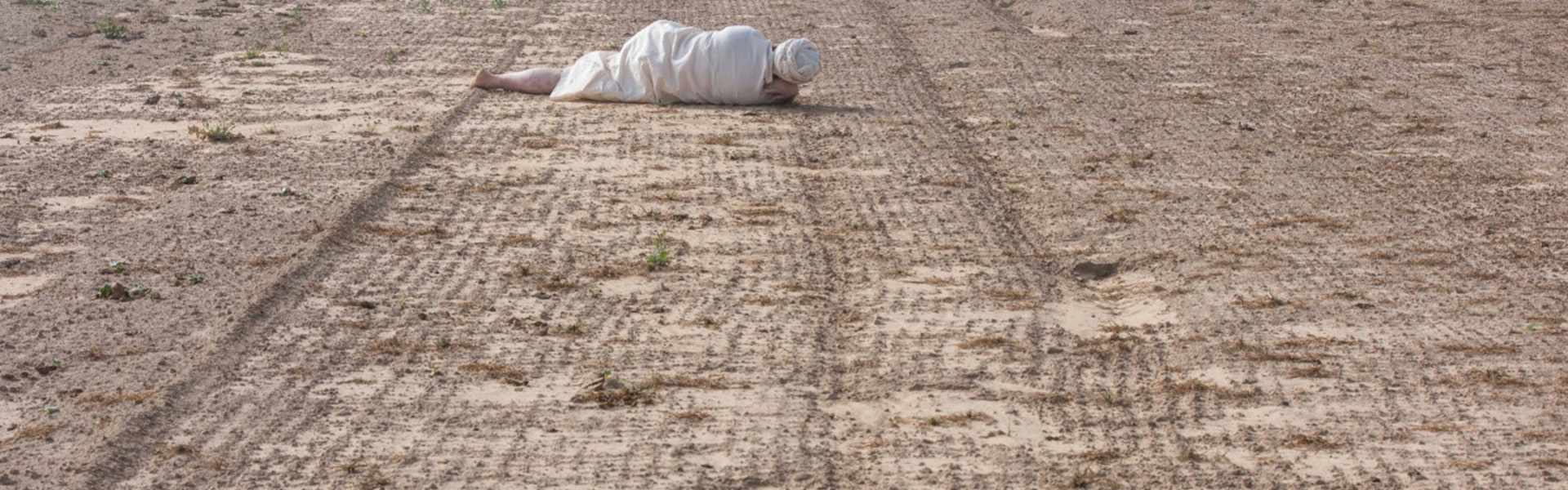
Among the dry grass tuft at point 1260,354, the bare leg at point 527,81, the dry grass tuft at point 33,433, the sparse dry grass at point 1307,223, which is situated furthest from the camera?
the bare leg at point 527,81

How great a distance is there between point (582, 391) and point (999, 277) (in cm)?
213

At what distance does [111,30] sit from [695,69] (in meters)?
5.66

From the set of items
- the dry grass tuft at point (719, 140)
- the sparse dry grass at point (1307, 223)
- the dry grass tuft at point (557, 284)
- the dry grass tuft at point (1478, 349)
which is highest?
the dry grass tuft at point (557, 284)

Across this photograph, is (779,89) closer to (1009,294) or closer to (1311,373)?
(1009,294)

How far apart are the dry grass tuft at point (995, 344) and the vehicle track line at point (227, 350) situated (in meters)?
2.52

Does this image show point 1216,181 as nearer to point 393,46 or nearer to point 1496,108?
point 1496,108

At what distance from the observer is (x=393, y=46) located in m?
12.6

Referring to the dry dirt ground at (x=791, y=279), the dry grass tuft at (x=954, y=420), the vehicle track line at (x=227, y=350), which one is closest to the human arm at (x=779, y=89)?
the dry dirt ground at (x=791, y=279)

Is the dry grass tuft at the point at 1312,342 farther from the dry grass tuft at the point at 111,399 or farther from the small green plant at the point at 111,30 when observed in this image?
the small green plant at the point at 111,30

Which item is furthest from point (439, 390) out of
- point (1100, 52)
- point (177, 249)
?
point (1100, 52)

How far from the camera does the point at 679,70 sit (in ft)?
33.3

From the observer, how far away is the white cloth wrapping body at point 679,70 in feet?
33.3

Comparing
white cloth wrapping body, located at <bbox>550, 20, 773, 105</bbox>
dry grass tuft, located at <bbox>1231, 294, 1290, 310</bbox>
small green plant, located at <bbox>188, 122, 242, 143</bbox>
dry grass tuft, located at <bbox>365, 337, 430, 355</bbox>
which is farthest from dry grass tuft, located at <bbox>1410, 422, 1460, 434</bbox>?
small green plant, located at <bbox>188, 122, 242, 143</bbox>

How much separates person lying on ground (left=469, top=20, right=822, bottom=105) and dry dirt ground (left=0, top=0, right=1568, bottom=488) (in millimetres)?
211
